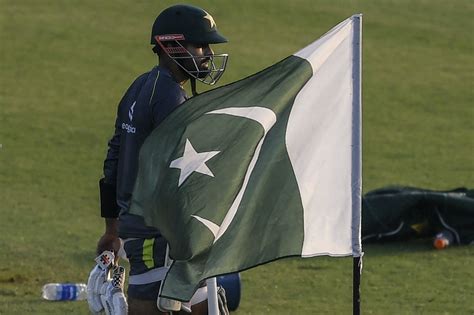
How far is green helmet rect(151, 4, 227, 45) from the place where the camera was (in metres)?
6.70

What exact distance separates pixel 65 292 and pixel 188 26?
4139 millimetres

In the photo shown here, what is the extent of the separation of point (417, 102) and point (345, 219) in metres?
15.4

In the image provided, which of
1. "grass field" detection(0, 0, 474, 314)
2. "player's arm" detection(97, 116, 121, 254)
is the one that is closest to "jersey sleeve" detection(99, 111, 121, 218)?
"player's arm" detection(97, 116, 121, 254)

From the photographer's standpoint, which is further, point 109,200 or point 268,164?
point 109,200

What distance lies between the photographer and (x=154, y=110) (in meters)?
6.50

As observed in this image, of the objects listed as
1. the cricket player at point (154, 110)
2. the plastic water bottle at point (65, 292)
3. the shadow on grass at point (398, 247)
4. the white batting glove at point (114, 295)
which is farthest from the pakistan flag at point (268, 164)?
the shadow on grass at point (398, 247)

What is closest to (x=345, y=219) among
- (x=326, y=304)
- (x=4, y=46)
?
(x=326, y=304)

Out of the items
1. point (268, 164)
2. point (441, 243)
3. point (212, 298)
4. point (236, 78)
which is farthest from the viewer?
point (236, 78)

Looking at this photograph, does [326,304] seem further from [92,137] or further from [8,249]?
[92,137]

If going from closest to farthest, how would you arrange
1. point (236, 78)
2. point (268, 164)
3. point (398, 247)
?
1. point (268, 164)
2. point (398, 247)
3. point (236, 78)

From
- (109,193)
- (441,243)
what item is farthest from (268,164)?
(441,243)

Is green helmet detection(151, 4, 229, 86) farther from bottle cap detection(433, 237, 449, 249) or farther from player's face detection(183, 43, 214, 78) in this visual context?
bottle cap detection(433, 237, 449, 249)

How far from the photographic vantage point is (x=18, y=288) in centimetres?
1072

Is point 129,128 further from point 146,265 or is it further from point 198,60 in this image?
point 146,265
